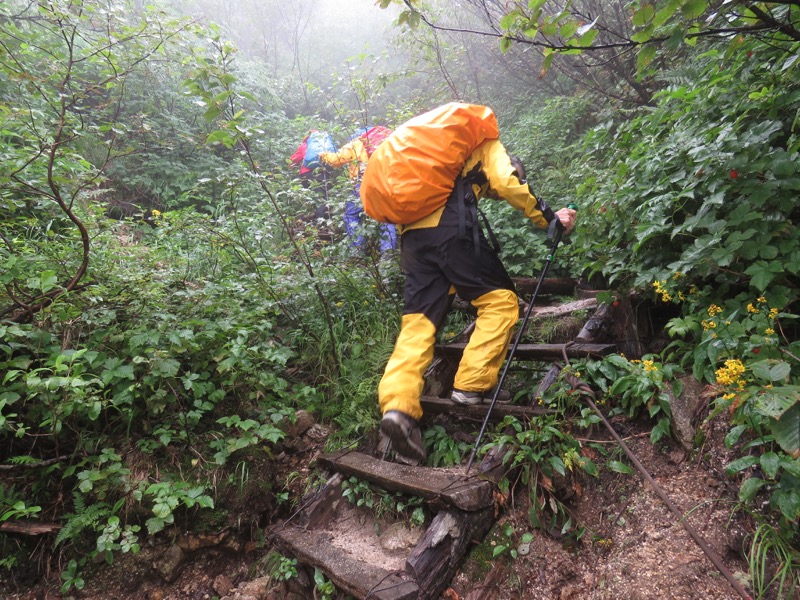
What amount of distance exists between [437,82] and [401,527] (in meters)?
9.16

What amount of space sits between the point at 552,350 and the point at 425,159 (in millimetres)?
1538

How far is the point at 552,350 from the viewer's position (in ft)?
9.79

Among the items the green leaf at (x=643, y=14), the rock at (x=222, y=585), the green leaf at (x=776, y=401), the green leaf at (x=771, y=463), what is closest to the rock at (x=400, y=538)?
the rock at (x=222, y=585)

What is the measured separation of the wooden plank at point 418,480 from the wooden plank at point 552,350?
101 cm

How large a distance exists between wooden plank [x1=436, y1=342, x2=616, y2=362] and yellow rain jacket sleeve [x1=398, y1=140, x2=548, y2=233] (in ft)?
2.79

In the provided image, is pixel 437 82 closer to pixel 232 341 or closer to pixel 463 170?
pixel 463 170

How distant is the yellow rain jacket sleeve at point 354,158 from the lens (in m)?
4.73

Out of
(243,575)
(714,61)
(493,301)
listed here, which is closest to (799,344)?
(493,301)

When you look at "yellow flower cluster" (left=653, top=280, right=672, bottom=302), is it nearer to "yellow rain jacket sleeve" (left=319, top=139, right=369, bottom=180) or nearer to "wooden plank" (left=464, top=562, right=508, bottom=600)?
"wooden plank" (left=464, top=562, right=508, bottom=600)

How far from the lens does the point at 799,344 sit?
6.10ft

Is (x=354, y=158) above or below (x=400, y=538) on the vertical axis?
above

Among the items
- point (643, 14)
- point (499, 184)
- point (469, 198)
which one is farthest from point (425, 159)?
point (643, 14)

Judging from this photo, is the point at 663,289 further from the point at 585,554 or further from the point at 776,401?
the point at 585,554

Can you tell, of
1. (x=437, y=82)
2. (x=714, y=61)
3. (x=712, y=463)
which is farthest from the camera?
(x=437, y=82)
